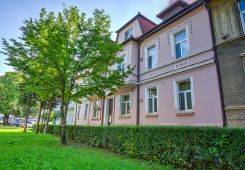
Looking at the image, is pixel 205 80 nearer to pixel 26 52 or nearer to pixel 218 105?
pixel 218 105

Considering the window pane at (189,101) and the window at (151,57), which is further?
the window at (151,57)

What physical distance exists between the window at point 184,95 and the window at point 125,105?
5.26 metres

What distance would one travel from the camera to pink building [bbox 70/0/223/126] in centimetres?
948

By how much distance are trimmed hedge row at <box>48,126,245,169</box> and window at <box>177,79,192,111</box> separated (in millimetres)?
3431

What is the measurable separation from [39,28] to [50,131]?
17877 millimetres

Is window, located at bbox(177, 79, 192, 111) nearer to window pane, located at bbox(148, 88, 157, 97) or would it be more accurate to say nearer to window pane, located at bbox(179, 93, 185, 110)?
window pane, located at bbox(179, 93, 185, 110)

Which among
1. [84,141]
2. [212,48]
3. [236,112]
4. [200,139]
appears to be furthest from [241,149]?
[84,141]

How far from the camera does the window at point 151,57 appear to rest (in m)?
13.6

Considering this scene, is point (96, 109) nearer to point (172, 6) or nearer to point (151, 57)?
point (151, 57)

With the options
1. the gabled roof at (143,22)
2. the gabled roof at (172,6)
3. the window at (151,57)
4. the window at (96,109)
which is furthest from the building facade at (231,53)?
the window at (96,109)

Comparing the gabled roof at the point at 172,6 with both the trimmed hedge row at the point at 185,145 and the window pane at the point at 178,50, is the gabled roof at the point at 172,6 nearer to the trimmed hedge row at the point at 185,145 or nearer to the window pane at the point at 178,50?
the window pane at the point at 178,50

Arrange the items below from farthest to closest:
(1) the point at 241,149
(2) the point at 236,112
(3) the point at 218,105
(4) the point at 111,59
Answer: (4) the point at 111,59
(3) the point at 218,105
(2) the point at 236,112
(1) the point at 241,149

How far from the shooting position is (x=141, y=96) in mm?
13742

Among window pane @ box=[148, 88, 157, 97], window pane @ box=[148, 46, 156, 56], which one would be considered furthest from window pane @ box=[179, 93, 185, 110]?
window pane @ box=[148, 46, 156, 56]
